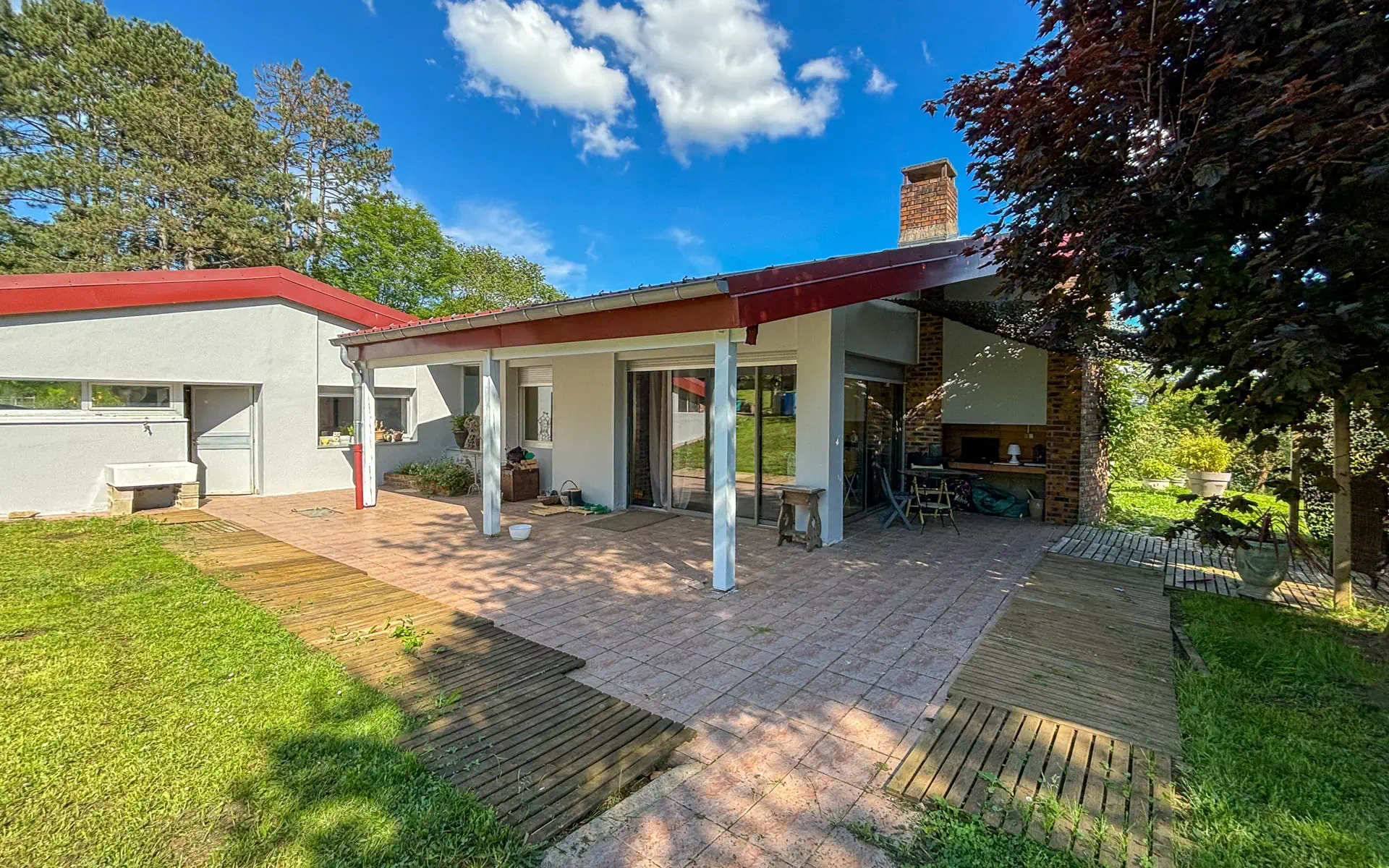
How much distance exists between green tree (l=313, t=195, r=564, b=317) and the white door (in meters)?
12.9

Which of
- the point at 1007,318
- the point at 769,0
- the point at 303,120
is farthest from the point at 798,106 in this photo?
the point at 303,120

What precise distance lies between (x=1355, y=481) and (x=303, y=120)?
3139 centimetres

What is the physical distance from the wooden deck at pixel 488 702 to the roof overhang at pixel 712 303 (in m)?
2.76

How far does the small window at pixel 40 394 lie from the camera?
7.87 metres

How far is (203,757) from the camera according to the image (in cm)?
254

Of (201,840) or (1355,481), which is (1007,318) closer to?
(1355,481)

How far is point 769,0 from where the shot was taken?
11.1 meters

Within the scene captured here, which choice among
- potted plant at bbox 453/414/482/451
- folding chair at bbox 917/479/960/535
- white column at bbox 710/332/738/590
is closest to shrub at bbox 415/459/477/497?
potted plant at bbox 453/414/482/451

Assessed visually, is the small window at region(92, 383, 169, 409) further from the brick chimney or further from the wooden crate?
the brick chimney

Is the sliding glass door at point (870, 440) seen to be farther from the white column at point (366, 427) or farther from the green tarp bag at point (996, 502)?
the white column at point (366, 427)

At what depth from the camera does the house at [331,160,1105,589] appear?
5.20 meters

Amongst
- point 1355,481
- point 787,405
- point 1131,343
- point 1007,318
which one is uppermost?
point 1007,318

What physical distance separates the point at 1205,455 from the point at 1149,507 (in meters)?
2.00

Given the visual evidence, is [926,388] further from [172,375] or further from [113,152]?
[113,152]
